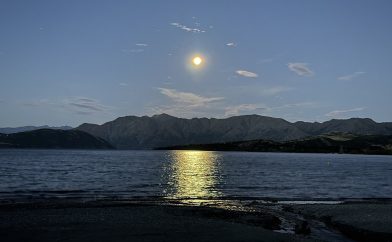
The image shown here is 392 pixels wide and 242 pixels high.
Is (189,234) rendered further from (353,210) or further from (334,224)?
(353,210)

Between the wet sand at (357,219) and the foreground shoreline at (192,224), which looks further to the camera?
the wet sand at (357,219)

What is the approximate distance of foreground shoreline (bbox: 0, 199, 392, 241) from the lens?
35.2 metres

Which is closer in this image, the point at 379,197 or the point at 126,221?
the point at 126,221

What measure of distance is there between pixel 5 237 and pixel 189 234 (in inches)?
571

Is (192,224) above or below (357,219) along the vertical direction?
below

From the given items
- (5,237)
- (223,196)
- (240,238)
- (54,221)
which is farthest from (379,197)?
(5,237)

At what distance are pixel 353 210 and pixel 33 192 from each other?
54075mm

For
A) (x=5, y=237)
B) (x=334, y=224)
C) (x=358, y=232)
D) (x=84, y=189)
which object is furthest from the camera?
(x=84, y=189)

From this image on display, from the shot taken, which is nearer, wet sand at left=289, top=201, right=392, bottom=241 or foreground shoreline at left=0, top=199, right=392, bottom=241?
foreground shoreline at left=0, top=199, right=392, bottom=241

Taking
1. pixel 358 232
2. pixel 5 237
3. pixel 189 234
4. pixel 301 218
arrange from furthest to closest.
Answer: pixel 301 218 < pixel 358 232 < pixel 189 234 < pixel 5 237

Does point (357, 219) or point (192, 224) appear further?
point (357, 219)

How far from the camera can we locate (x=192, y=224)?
41.1 m

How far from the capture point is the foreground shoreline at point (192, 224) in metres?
35.2

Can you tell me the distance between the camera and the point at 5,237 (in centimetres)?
3369
